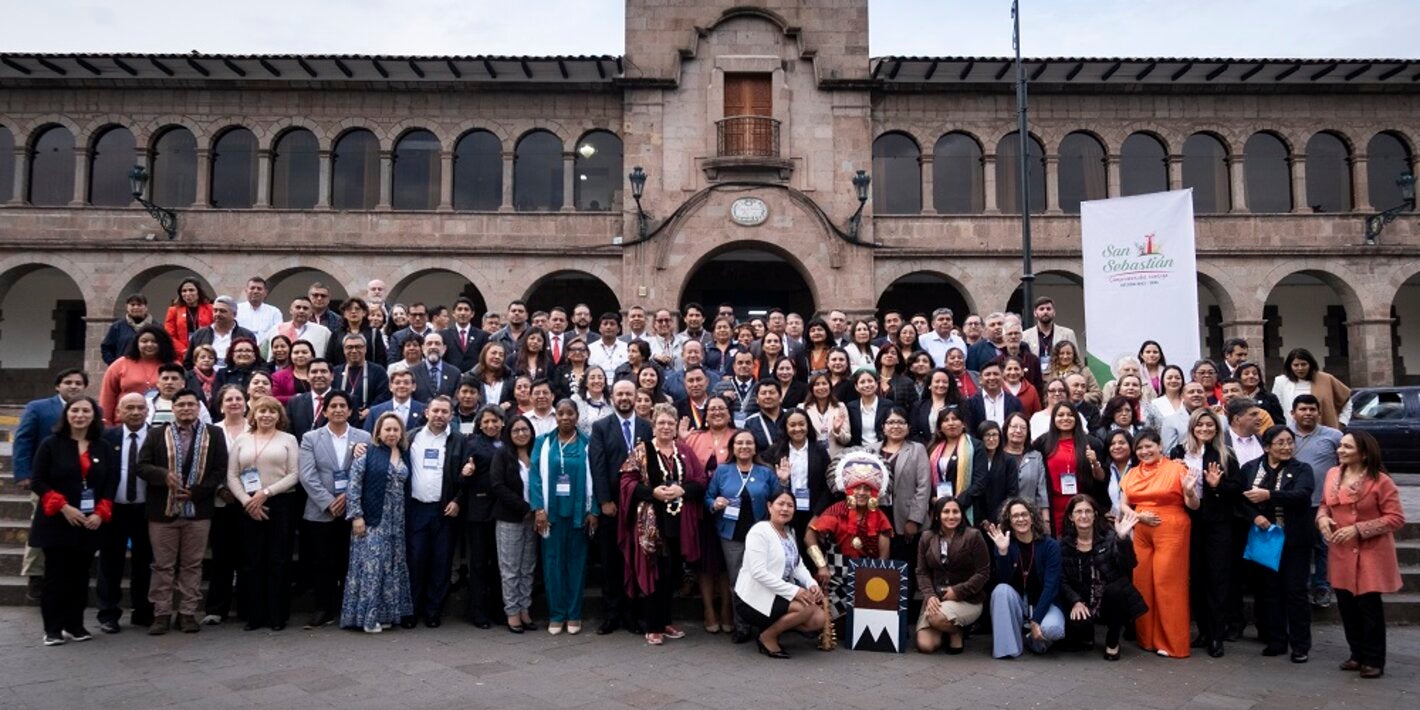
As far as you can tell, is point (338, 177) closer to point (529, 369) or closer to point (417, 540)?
point (529, 369)

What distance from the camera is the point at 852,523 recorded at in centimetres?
709

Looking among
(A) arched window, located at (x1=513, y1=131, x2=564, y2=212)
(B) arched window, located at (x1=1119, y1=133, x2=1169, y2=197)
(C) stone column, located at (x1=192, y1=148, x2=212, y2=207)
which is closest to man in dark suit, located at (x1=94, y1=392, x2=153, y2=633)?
(A) arched window, located at (x1=513, y1=131, x2=564, y2=212)

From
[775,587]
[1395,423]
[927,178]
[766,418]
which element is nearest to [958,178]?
[927,178]

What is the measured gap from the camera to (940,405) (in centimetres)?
794

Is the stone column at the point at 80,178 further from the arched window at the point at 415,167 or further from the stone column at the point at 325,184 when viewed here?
the arched window at the point at 415,167

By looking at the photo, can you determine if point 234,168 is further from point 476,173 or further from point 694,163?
point 694,163

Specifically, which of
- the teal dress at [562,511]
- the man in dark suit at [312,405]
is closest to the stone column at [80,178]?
the man in dark suit at [312,405]

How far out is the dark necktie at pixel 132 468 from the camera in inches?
287

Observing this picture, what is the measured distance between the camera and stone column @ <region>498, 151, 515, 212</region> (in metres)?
20.7

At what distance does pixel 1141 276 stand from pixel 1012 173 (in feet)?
38.1

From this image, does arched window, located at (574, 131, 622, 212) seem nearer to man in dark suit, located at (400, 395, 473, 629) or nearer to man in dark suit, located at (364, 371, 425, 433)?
man in dark suit, located at (364, 371, 425, 433)

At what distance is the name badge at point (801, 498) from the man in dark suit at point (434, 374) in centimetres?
360

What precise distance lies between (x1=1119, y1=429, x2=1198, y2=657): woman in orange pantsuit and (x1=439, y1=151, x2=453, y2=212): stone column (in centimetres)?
1732

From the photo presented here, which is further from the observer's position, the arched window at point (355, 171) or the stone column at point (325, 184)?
the arched window at point (355, 171)
